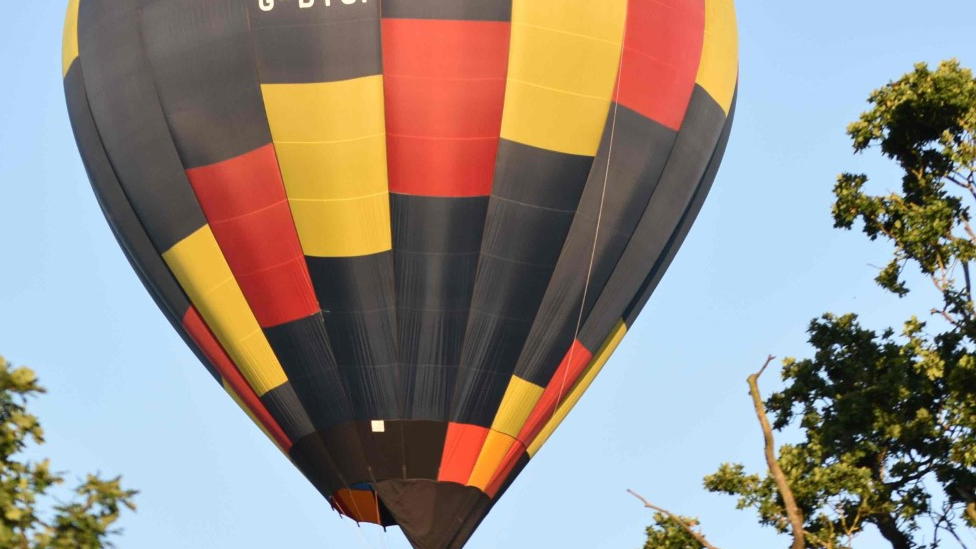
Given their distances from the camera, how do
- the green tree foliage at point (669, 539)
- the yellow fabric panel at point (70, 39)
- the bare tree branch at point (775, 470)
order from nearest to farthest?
the bare tree branch at point (775, 470), the green tree foliage at point (669, 539), the yellow fabric panel at point (70, 39)

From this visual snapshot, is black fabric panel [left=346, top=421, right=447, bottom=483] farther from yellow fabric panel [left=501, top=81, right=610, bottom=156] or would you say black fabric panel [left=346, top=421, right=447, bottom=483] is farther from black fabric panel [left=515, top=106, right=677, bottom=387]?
yellow fabric panel [left=501, top=81, right=610, bottom=156]

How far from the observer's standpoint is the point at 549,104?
2214 cm

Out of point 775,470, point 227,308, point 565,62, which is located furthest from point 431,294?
A: point 775,470

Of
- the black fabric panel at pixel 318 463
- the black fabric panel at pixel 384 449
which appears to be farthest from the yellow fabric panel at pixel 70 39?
the black fabric panel at pixel 384 449

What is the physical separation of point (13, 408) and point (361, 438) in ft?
36.5

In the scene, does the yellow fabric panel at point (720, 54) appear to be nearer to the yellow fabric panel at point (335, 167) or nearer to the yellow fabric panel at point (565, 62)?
the yellow fabric panel at point (565, 62)

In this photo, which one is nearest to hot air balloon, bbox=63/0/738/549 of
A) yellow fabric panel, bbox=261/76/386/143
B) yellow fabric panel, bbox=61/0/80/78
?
yellow fabric panel, bbox=261/76/386/143

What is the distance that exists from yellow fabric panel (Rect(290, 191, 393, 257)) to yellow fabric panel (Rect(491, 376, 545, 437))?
7.89 feet

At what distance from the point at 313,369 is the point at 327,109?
130 inches

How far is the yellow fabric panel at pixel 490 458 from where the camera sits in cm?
2231

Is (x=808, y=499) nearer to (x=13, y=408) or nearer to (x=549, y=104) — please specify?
(x=549, y=104)

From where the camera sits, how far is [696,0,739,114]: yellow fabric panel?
79.0ft

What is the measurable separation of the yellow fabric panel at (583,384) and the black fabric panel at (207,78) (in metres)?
5.22

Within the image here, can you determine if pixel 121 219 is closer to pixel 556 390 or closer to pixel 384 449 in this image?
pixel 384 449
